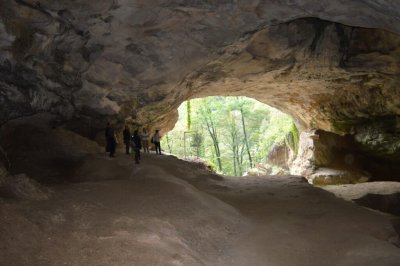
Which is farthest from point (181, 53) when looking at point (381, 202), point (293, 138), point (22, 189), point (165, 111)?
point (293, 138)

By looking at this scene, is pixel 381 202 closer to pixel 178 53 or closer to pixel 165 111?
pixel 178 53

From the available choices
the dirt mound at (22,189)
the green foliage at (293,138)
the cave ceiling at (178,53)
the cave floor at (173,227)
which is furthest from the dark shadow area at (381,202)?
the green foliage at (293,138)

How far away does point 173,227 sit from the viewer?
794cm

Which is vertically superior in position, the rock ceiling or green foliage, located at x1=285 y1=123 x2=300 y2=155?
the rock ceiling

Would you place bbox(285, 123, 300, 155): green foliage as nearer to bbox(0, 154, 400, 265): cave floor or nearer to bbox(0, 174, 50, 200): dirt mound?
bbox(0, 154, 400, 265): cave floor

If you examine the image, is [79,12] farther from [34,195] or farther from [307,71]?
[307,71]

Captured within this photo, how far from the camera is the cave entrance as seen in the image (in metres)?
36.1

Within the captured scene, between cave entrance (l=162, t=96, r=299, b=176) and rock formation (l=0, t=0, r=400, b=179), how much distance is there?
16.4 m

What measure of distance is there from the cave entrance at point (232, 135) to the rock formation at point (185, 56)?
1641 cm

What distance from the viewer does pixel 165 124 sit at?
22.2m

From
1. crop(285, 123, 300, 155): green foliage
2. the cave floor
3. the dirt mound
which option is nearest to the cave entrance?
crop(285, 123, 300, 155): green foliage

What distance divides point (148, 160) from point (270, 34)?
21.1 feet

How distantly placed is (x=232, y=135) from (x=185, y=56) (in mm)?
27466

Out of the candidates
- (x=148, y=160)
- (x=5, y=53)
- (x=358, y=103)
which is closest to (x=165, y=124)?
(x=148, y=160)
